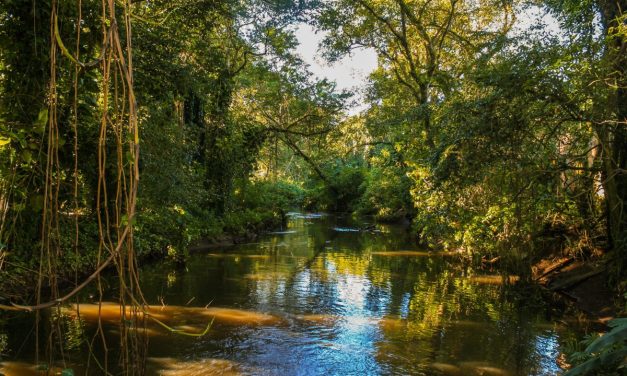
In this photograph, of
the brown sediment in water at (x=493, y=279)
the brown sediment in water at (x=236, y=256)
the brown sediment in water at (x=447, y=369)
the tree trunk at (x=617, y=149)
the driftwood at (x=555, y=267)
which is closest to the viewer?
the brown sediment in water at (x=447, y=369)

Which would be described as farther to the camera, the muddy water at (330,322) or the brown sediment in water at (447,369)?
the muddy water at (330,322)

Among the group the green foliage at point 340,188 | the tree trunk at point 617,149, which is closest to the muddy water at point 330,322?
the tree trunk at point 617,149

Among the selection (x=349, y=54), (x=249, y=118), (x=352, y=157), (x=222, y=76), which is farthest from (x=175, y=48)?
(x=352, y=157)

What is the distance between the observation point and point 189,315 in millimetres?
9031

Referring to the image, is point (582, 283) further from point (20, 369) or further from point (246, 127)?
point (246, 127)

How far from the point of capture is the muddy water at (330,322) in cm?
693

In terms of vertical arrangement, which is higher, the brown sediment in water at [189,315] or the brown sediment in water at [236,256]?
the brown sediment in water at [236,256]

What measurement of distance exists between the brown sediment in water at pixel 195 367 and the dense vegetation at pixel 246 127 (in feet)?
5.27

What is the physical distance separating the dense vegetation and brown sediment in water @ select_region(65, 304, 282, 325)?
0.84 metres

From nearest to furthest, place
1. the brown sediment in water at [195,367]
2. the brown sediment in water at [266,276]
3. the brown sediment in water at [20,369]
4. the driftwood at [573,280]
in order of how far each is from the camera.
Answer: the brown sediment in water at [20,369]
the brown sediment in water at [195,367]
the driftwood at [573,280]
the brown sediment in water at [266,276]

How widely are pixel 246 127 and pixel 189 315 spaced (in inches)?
473

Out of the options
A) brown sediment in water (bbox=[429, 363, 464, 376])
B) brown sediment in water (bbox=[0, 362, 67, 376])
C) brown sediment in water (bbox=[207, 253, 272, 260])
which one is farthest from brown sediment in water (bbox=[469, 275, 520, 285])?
brown sediment in water (bbox=[0, 362, 67, 376])

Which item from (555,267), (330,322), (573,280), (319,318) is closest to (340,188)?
(555,267)

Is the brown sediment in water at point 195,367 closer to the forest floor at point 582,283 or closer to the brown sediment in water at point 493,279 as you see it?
the forest floor at point 582,283
